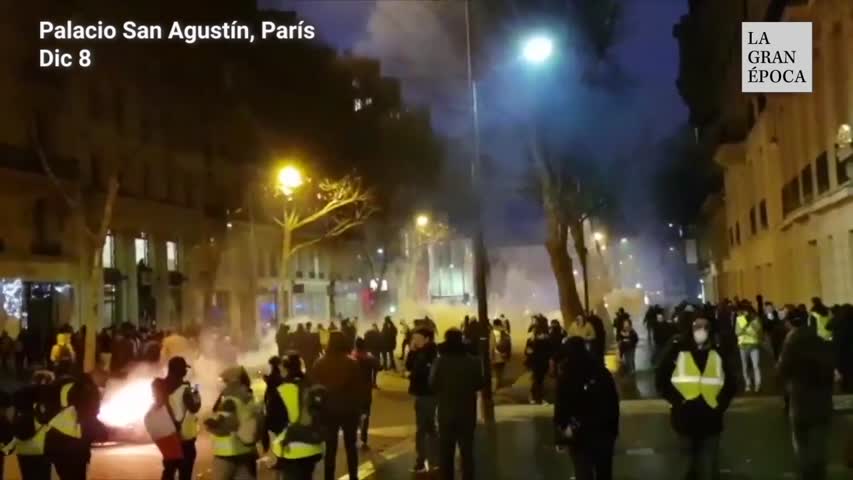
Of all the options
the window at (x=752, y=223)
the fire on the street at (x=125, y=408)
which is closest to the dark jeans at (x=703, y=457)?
the fire on the street at (x=125, y=408)

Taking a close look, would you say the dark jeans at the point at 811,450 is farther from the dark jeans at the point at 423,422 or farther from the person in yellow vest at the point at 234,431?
the person in yellow vest at the point at 234,431

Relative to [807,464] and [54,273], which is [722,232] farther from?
[807,464]

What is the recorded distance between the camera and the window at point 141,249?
47.3 meters

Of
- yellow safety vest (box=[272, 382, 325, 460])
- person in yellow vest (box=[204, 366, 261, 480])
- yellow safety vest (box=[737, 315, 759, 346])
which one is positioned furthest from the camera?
yellow safety vest (box=[737, 315, 759, 346])

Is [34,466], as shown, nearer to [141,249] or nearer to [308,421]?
[308,421]

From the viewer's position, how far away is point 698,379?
9180mm

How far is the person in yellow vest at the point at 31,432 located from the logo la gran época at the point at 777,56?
1588 centimetres

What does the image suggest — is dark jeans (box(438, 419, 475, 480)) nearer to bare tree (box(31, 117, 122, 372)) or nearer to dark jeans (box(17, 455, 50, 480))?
dark jeans (box(17, 455, 50, 480))

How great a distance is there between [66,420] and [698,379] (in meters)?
5.42

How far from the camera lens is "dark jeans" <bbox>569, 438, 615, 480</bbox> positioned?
9141mm

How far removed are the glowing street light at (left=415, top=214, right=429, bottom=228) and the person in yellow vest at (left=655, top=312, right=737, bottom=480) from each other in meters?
56.9

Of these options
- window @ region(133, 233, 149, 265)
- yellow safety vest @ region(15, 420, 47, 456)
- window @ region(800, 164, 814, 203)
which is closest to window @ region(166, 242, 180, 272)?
window @ region(133, 233, 149, 265)

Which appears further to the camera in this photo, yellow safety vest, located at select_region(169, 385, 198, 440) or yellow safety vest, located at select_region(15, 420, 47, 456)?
yellow safety vest, located at select_region(169, 385, 198, 440)

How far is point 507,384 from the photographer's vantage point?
28375 mm
